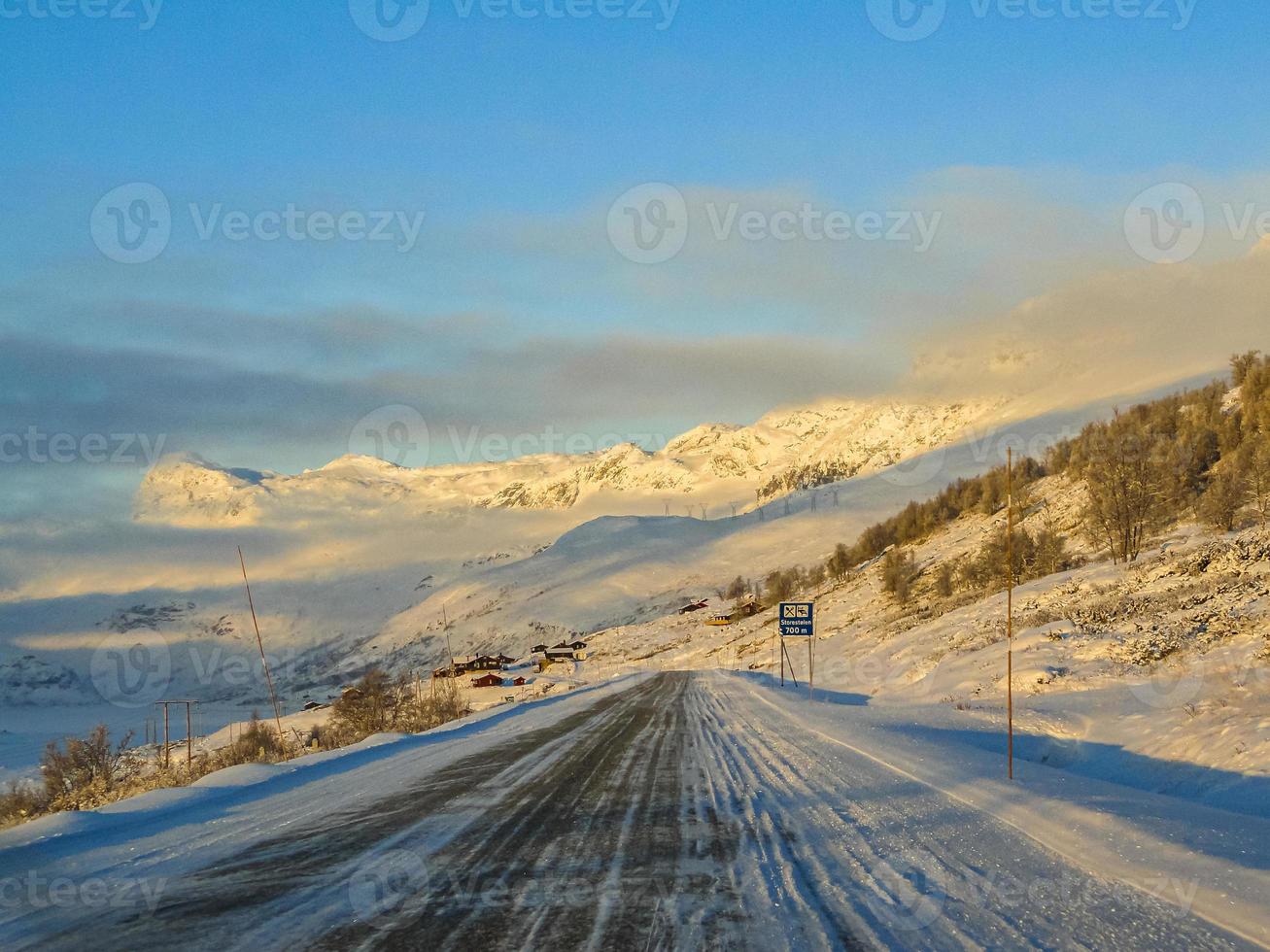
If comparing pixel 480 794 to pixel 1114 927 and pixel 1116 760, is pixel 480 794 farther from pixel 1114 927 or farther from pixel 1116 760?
pixel 1116 760

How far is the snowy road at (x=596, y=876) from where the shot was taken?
240 inches

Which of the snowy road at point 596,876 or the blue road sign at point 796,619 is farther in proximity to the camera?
the blue road sign at point 796,619

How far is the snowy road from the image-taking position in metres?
6.11

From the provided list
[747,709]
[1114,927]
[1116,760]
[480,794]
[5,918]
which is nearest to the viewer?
[1114,927]

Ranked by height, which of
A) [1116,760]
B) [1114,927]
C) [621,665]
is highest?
[1114,927]

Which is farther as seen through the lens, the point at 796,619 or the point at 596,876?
the point at 796,619

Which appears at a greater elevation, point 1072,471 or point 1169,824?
point 1072,471

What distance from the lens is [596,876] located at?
7.60 metres

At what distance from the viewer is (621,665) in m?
93.9

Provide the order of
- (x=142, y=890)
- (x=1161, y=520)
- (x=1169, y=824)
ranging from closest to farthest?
(x=142, y=890) → (x=1169, y=824) → (x=1161, y=520)

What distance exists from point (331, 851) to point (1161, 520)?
57.4m

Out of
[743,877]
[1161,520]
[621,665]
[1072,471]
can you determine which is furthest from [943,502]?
[743,877]

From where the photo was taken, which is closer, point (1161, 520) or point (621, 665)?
point (1161, 520)

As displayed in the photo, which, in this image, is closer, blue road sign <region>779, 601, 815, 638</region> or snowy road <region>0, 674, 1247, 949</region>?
snowy road <region>0, 674, 1247, 949</region>
